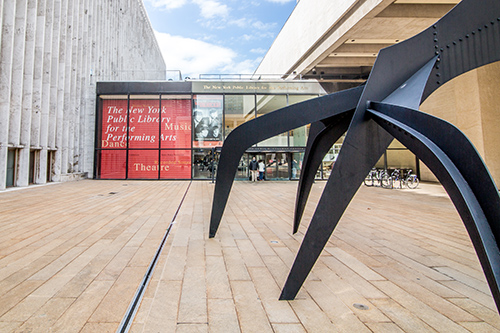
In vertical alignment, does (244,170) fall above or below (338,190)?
above

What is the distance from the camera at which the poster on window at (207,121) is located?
18766 millimetres

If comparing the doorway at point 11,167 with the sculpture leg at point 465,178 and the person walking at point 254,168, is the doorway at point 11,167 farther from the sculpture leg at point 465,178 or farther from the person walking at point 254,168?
the sculpture leg at point 465,178

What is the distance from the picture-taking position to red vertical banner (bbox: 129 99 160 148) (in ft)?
60.4

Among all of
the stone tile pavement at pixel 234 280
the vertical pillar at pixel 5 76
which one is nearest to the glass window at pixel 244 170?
the vertical pillar at pixel 5 76

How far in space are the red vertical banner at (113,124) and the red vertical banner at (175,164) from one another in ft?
9.84

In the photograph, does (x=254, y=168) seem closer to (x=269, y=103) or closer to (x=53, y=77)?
(x=269, y=103)

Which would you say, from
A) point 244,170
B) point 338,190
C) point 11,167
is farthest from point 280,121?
point 244,170

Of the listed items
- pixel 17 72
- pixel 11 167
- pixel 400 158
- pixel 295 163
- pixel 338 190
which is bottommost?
pixel 338 190

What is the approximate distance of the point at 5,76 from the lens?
36.8 feet

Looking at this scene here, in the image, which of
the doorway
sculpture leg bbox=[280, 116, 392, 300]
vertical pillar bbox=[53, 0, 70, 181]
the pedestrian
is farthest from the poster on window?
sculpture leg bbox=[280, 116, 392, 300]

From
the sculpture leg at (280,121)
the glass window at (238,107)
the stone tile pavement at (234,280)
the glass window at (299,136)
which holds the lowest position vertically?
the stone tile pavement at (234,280)

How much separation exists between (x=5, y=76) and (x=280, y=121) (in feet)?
46.6

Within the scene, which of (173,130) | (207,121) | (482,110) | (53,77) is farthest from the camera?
(207,121)

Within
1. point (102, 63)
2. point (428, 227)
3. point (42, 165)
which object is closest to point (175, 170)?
point (42, 165)
